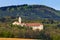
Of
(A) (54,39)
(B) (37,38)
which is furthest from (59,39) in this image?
(B) (37,38)

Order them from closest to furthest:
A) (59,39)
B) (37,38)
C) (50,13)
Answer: (59,39) < (37,38) < (50,13)

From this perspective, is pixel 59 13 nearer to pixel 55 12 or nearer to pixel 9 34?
pixel 55 12

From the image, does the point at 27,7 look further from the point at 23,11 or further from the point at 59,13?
the point at 59,13

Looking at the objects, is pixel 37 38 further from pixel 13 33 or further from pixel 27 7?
pixel 27 7

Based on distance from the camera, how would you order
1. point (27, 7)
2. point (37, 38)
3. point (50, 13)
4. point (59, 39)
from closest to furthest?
point (59, 39)
point (37, 38)
point (50, 13)
point (27, 7)

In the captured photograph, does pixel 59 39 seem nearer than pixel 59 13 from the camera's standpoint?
Yes

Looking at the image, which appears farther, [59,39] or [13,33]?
[13,33]

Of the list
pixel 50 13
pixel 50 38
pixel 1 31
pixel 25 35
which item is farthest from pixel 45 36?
pixel 50 13

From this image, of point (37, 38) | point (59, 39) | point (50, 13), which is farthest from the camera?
point (50, 13)

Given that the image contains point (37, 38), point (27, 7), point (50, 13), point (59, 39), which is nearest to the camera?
point (59, 39)
